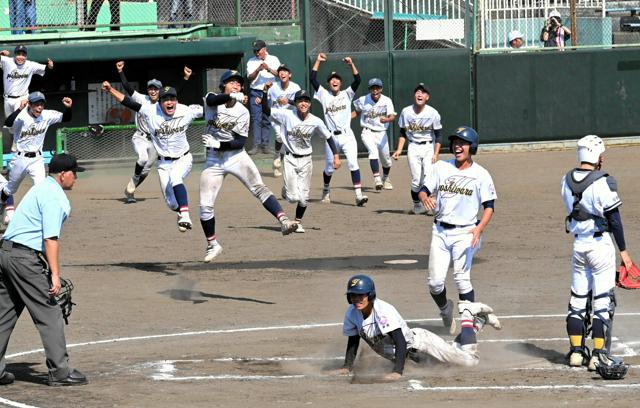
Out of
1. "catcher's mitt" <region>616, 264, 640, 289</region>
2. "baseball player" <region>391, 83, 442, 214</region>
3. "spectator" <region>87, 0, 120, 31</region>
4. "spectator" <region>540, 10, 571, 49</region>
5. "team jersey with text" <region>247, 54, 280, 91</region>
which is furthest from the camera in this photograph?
"spectator" <region>540, 10, 571, 49</region>

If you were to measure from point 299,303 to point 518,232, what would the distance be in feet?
17.2

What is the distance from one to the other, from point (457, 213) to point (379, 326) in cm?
152

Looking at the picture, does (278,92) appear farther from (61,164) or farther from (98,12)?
(61,164)

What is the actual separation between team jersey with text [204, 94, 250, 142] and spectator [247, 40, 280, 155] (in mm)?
7541

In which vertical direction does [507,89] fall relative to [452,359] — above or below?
above

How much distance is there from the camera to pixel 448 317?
1173 centimetres

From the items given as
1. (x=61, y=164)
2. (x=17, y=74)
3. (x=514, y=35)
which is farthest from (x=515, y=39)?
(x=61, y=164)

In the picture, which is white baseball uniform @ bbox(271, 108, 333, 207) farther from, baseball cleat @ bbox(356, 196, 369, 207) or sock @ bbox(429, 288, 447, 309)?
sock @ bbox(429, 288, 447, 309)

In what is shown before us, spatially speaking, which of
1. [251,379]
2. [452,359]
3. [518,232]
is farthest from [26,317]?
[518,232]

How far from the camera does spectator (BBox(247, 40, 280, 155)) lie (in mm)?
23484

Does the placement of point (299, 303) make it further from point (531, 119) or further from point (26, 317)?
point (531, 119)

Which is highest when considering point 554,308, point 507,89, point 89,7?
point 89,7

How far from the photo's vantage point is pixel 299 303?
13648mm

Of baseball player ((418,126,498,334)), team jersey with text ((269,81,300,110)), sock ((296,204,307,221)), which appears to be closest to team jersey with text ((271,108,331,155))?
sock ((296,204,307,221))
